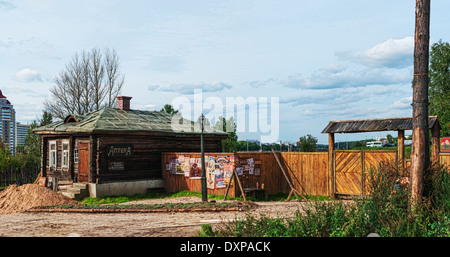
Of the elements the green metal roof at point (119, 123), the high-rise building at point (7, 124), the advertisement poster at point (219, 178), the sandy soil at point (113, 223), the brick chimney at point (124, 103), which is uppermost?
the high-rise building at point (7, 124)

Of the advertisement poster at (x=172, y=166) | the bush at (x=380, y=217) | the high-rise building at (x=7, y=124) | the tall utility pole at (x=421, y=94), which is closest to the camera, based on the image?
the bush at (x=380, y=217)

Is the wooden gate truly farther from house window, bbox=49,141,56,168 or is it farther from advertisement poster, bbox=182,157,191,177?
house window, bbox=49,141,56,168

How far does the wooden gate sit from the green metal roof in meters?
9.86

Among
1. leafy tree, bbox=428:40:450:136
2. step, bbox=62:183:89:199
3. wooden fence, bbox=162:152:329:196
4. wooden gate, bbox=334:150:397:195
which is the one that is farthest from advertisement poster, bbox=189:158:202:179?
leafy tree, bbox=428:40:450:136

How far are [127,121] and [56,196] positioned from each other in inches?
250

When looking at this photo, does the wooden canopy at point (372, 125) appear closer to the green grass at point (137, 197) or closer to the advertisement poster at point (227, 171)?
the advertisement poster at point (227, 171)

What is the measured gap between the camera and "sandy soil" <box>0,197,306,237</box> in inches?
424

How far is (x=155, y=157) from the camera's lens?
76.9 ft

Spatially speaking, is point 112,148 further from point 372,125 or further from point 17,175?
point 372,125

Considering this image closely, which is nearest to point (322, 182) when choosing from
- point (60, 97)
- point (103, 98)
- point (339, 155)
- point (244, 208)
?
point (339, 155)

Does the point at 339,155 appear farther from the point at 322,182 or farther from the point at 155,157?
the point at 155,157

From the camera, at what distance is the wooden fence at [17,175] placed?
29109 mm

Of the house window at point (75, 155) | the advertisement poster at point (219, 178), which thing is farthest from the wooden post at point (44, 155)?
the advertisement poster at point (219, 178)

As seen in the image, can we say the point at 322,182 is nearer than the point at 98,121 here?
Yes
